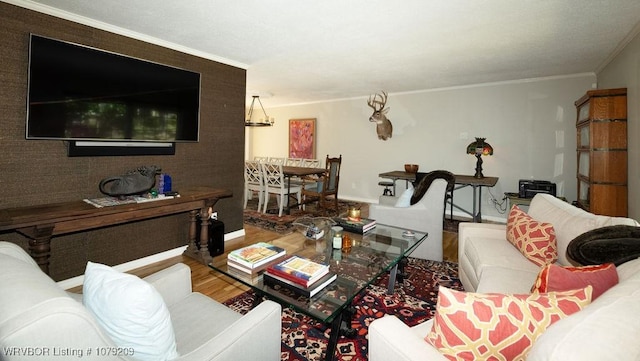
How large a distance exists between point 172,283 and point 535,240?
2.34m

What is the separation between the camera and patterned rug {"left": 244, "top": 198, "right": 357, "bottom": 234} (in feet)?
14.2

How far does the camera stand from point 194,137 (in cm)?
331

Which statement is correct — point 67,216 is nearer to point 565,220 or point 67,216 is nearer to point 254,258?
point 254,258

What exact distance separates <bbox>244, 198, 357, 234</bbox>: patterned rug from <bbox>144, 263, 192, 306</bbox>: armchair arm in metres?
2.37

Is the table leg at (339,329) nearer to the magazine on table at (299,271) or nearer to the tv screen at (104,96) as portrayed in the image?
the magazine on table at (299,271)

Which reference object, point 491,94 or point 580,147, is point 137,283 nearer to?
point 580,147

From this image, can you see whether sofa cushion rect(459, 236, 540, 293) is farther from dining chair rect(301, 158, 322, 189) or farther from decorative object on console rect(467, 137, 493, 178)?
dining chair rect(301, 158, 322, 189)

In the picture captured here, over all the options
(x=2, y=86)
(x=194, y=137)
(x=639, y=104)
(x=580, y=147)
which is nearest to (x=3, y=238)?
(x=2, y=86)

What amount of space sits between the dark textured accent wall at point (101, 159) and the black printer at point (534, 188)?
13.6 feet

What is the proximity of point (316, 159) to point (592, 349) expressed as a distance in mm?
6676

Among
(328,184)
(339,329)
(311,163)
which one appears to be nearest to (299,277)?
(339,329)

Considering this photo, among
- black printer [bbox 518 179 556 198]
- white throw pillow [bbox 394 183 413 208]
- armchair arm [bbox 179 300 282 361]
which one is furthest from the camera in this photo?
black printer [bbox 518 179 556 198]

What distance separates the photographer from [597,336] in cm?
68

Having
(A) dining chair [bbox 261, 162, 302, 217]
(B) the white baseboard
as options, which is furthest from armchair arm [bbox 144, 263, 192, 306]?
(A) dining chair [bbox 261, 162, 302, 217]
